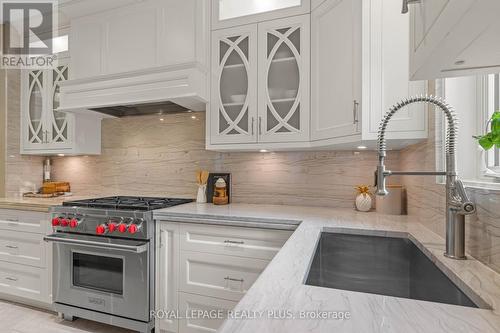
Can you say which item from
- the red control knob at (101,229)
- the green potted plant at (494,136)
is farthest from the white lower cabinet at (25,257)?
the green potted plant at (494,136)

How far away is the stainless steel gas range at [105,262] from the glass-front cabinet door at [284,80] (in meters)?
Answer: 1.03

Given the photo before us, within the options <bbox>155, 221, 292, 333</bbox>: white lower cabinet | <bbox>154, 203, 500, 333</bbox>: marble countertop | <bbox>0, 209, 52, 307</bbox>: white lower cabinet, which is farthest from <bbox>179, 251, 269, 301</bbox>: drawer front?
<bbox>0, 209, 52, 307</bbox>: white lower cabinet

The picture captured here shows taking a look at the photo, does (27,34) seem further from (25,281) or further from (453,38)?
(453,38)

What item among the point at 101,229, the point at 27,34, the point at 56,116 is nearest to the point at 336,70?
the point at 101,229

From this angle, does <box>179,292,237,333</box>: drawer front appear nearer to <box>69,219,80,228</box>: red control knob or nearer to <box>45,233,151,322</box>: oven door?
<box>45,233,151,322</box>: oven door

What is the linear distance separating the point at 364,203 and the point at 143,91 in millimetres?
1854

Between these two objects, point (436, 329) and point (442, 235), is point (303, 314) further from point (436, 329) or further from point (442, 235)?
point (442, 235)

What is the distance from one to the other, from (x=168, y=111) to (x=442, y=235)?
86.7 inches

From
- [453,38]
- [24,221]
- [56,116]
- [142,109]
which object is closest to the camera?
[453,38]

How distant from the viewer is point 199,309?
5.82 feet

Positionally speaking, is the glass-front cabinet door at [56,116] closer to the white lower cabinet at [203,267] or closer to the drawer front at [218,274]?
the white lower cabinet at [203,267]

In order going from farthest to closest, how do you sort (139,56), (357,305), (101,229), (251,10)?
1. (139,56)
2. (251,10)
3. (101,229)
4. (357,305)

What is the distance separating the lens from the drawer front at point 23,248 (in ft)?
7.25

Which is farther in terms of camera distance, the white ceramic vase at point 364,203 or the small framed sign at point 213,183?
the small framed sign at point 213,183
